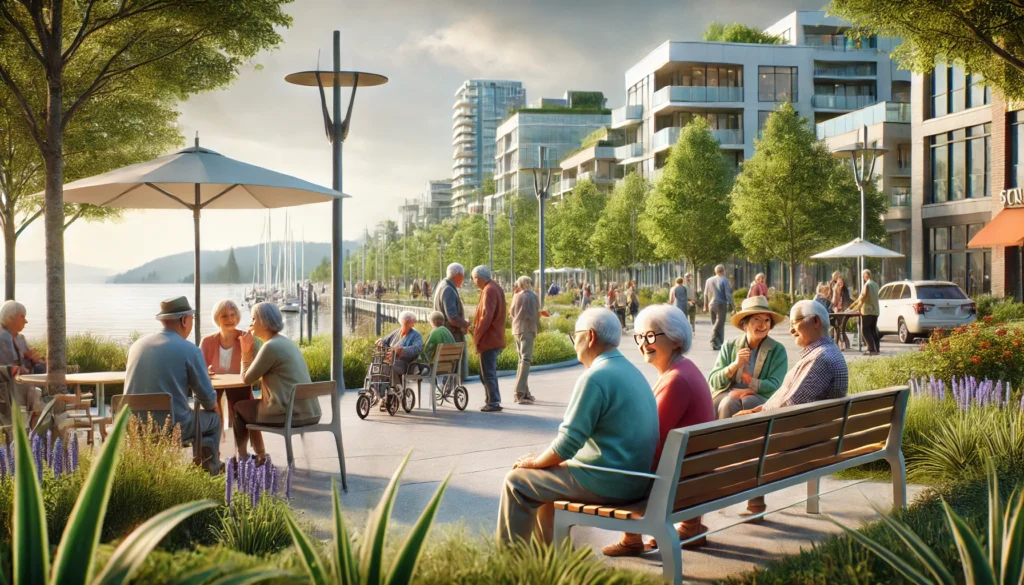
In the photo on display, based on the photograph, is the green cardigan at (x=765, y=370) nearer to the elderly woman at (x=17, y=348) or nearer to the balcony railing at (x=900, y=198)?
the elderly woman at (x=17, y=348)

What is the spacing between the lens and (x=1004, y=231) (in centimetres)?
3200

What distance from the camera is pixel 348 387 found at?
15531mm

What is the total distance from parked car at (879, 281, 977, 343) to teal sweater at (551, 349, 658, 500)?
71.0 ft

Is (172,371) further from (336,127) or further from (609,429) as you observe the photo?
(336,127)

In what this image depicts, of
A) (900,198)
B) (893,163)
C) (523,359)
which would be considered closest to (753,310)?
(523,359)

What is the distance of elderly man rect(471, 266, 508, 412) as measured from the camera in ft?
41.6

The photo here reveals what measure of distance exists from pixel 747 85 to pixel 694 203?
67.4 ft

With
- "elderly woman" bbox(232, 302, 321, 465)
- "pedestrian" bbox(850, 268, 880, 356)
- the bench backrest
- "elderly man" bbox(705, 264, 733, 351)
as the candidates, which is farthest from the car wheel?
"elderly woman" bbox(232, 302, 321, 465)

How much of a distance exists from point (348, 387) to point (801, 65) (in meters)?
61.5

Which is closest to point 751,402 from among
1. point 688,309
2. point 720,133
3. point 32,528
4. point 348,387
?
point 32,528

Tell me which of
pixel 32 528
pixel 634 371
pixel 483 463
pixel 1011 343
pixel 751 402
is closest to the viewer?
pixel 32 528

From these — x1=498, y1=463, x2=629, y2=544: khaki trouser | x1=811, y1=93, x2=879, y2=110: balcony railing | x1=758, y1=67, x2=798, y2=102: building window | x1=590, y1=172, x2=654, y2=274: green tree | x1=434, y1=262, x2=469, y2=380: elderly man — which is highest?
x1=758, y1=67, x2=798, y2=102: building window

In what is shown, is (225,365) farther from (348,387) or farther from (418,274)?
(418,274)

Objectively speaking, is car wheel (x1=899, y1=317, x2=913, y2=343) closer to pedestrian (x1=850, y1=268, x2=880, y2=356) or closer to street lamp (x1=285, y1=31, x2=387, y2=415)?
pedestrian (x1=850, y1=268, x2=880, y2=356)
